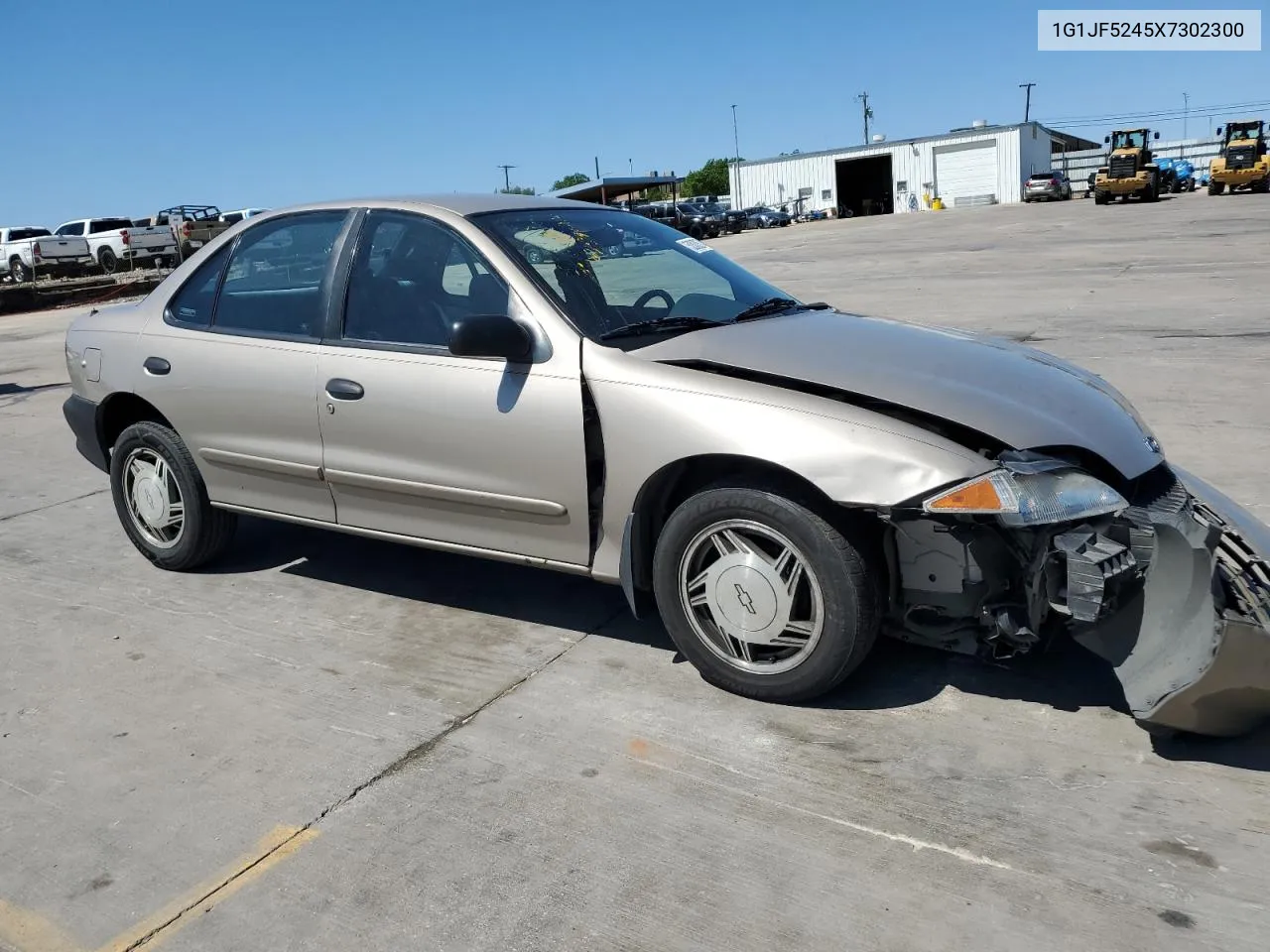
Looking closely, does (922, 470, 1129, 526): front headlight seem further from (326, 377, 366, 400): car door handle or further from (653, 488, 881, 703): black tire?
(326, 377, 366, 400): car door handle

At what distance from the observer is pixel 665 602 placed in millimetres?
3432

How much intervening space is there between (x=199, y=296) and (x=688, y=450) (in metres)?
2.60

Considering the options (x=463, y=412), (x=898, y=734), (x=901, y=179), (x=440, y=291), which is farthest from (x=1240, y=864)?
(x=901, y=179)

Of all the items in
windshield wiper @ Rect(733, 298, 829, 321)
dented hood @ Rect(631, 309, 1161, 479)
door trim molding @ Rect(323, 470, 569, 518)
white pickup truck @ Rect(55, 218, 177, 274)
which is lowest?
door trim molding @ Rect(323, 470, 569, 518)

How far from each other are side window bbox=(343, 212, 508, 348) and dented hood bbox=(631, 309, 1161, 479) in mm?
767

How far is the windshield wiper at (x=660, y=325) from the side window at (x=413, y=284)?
17.0 inches

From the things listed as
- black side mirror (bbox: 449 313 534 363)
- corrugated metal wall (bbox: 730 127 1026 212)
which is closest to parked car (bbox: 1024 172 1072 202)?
corrugated metal wall (bbox: 730 127 1026 212)

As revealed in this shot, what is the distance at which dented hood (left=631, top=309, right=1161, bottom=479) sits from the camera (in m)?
3.12

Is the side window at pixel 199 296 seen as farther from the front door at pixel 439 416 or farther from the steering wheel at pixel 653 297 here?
the steering wheel at pixel 653 297

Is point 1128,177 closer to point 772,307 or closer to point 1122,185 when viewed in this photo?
point 1122,185

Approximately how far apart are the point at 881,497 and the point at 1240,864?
1.20 metres

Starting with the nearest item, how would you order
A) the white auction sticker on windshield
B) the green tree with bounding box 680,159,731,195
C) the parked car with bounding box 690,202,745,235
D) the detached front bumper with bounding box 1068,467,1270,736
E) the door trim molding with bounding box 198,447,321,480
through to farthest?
the detached front bumper with bounding box 1068,467,1270,736, the door trim molding with bounding box 198,447,321,480, the white auction sticker on windshield, the parked car with bounding box 690,202,745,235, the green tree with bounding box 680,159,731,195

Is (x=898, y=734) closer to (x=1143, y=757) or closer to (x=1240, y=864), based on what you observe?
(x=1143, y=757)

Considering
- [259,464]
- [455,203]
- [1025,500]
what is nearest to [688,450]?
[1025,500]
